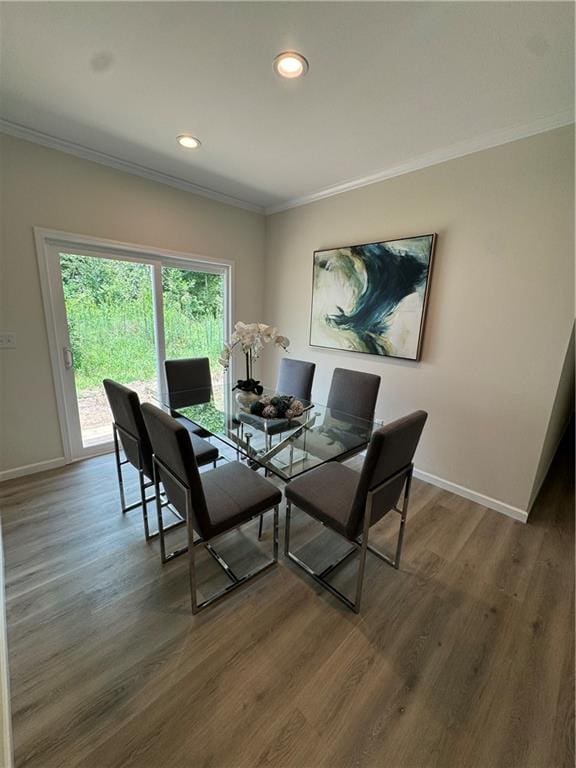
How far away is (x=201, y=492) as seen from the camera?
1.31 m

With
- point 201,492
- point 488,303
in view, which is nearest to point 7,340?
point 201,492

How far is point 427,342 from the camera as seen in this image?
8.13 ft

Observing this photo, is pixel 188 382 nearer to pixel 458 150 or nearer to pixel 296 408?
pixel 296 408

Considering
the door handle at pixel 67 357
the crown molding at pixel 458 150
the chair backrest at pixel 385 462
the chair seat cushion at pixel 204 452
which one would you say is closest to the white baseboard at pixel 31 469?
the door handle at pixel 67 357

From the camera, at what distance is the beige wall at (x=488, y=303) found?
6.16ft

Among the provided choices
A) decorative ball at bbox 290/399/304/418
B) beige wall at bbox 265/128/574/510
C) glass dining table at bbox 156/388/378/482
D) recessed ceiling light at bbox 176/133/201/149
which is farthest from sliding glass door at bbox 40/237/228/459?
beige wall at bbox 265/128/574/510

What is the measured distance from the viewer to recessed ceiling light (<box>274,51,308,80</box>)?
142 cm

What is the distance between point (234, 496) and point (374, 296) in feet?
6.81

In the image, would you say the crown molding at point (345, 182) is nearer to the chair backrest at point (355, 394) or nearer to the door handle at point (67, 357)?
the door handle at point (67, 357)

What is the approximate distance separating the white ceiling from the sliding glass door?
3.05 feet

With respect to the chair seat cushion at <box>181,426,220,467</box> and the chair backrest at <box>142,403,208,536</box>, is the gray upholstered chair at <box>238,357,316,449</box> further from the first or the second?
the chair backrest at <box>142,403,208,536</box>

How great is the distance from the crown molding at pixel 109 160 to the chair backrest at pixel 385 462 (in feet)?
9.91

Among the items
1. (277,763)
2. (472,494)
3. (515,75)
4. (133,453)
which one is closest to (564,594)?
(472,494)

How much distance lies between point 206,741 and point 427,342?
2576 millimetres
